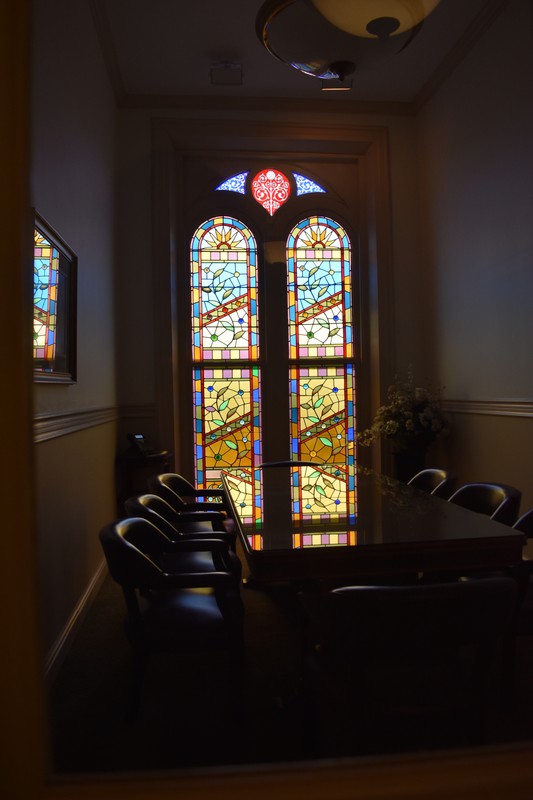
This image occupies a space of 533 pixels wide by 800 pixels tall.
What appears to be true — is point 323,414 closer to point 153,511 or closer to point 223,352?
point 223,352

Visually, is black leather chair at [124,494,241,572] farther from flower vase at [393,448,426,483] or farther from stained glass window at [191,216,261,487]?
stained glass window at [191,216,261,487]

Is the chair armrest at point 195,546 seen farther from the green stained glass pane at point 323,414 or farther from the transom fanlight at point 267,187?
the transom fanlight at point 267,187

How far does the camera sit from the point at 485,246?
4125mm

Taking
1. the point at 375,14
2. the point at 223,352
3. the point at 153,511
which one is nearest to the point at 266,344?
the point at 223,352

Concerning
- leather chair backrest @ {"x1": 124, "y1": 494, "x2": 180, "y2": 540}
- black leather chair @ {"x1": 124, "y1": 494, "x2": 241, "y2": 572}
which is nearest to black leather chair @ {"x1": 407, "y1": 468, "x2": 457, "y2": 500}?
black leather chair @ {"x1": 124, "y1": 494, "x2": 241, "y2": 572}

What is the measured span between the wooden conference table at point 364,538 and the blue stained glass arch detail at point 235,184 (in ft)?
Result: 12.4

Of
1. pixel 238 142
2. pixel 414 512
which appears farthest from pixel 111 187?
pixel 414 512

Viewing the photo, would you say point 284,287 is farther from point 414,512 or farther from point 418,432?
point 414,512

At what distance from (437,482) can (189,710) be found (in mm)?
1714

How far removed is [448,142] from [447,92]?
42 cm

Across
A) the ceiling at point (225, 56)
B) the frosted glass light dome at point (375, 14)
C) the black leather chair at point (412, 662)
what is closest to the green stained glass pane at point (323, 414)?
the ceiling at point (225, 56)

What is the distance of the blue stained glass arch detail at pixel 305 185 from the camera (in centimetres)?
551

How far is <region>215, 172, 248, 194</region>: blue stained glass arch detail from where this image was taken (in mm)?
5395

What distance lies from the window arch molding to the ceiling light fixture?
109 inches
